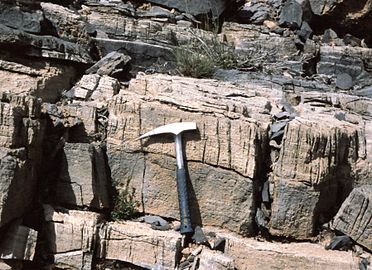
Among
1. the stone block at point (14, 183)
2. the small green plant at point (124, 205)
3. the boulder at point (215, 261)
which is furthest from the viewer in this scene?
the small green plant at point (124, 205)

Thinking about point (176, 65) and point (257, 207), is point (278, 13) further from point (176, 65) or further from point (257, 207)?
point (257, 207)

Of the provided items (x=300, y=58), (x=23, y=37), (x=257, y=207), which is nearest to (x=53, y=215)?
(x=257, y=207)

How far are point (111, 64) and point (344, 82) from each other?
2663mm

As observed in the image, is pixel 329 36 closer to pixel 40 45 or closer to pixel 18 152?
pixel 40 45

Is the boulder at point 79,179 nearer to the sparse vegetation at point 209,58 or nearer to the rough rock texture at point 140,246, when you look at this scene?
the rough rock texture at point 140,246

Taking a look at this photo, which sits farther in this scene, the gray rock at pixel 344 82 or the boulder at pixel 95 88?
the gray rock at pixel 344 82

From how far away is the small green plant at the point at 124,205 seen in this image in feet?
16.3

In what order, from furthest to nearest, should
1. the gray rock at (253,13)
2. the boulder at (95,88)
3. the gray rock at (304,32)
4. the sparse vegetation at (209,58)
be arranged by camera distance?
the gray rock at (253,13) → the gray rock at (304,32) → the sparse vegetation at (209,58) → the boulder at (95,88)

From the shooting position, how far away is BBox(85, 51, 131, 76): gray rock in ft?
19.5

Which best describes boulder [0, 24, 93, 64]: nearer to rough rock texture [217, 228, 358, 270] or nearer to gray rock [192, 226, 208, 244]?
gray rock [192, 226, 208, 244]

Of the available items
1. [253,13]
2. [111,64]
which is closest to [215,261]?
[111,64]

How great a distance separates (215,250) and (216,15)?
13.2 ft

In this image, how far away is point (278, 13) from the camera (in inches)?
319

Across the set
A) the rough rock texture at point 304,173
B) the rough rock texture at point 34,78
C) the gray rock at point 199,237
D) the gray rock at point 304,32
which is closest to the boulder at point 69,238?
the gray rock at point 199,237
